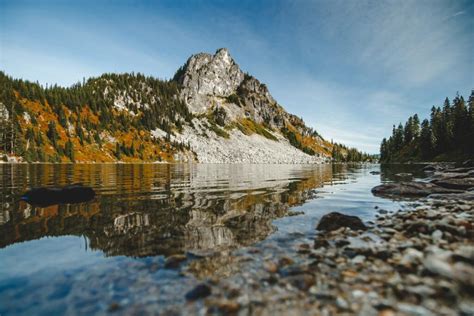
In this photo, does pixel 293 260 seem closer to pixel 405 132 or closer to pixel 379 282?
pixel 379 282

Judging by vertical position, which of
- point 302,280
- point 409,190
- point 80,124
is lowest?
point 302,280

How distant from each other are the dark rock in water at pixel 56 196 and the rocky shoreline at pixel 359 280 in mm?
13968

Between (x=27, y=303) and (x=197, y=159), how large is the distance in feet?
531

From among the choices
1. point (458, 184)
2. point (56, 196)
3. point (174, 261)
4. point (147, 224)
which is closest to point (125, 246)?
point (174, 261)

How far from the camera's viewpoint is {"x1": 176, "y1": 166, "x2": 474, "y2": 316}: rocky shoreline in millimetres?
4082

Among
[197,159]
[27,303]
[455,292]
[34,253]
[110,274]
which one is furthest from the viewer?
[197,159]

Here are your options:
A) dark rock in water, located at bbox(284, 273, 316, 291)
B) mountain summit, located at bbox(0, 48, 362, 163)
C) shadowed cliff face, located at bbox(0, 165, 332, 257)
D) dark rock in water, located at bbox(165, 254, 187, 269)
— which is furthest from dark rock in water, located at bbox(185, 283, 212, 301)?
mountain summit, located at bbox(0, 48, 362, 163)

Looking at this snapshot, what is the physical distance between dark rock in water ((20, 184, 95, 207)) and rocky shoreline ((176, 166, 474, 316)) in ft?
45.8

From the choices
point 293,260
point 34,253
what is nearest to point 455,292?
point 293,260

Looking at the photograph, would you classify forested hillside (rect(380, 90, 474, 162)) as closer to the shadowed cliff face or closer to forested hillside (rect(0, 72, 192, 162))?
the shadowed cliff face

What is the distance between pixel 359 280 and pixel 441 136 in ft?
428

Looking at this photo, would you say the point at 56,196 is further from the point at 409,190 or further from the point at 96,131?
the point at 96,131

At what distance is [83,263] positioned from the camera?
21.2 ft

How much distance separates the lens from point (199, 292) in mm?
4750
